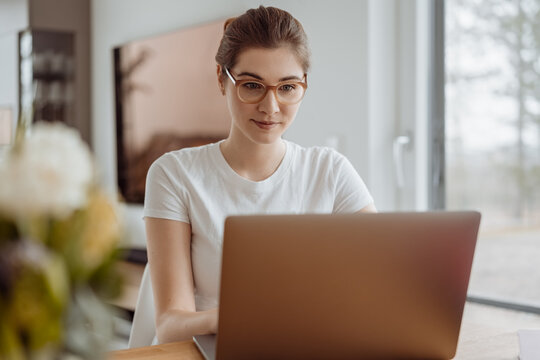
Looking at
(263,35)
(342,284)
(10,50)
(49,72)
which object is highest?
(10,50)

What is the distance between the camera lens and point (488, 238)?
91.8 inches

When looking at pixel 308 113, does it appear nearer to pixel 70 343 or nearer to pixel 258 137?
pixel 258 137

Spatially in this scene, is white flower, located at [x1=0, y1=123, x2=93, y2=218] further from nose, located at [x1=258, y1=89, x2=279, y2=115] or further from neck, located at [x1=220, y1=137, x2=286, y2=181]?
neck, located at [x1=220, y1=137, x2=286, y2=181]

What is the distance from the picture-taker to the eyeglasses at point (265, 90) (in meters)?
1.37

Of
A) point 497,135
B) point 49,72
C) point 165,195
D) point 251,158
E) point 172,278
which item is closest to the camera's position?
point 172,278

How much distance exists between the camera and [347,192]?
153cm

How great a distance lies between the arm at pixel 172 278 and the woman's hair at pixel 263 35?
0.42m

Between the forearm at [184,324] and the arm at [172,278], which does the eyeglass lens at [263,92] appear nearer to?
the arm at [172,278]

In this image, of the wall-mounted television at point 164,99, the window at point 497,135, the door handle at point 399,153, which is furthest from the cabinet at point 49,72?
the window at point 497,135

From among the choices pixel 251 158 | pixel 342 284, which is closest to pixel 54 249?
pixel 342 284

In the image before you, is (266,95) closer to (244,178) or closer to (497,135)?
(244,178)

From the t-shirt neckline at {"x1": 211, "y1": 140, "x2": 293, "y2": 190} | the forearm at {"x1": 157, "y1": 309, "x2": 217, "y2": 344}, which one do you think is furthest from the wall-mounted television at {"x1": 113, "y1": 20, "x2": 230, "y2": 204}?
the forearm at {"x1": 157, "y1": 309, "x2": 217, "y2": 344}

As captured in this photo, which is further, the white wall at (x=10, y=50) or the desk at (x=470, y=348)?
the white wall at (x=10, y=50)

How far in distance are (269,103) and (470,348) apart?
0.67m
